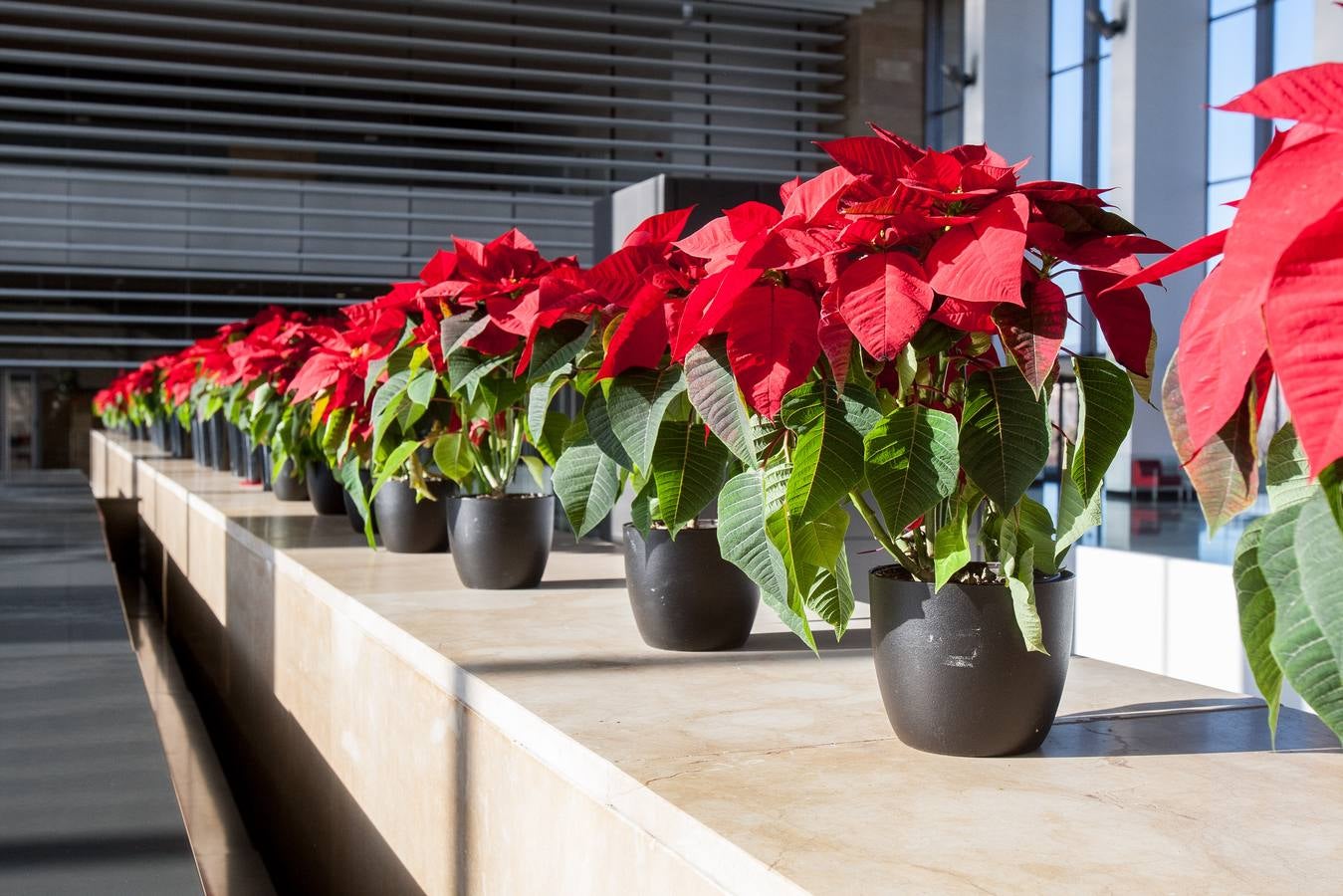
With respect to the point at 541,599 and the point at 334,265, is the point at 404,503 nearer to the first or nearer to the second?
the point at 541,599

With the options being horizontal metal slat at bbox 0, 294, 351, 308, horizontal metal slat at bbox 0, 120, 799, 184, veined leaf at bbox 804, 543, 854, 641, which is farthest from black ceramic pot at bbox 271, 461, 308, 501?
horizontal metal slat at bbox 0, 120, 799, 184

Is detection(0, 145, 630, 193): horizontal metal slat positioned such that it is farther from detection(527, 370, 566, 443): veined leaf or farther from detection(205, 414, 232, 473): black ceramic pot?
detection(527, 370, 566, 443): veined leaf

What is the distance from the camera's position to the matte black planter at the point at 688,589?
1.40 meters

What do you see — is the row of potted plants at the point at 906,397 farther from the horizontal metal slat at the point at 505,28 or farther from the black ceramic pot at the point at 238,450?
the horizontal metal slat at the point at 505,28

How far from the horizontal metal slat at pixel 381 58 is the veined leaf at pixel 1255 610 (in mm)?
13300

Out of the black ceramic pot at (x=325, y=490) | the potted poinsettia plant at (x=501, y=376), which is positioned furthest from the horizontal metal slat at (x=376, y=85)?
the potted poinsettia plant at (x=501, y=376)

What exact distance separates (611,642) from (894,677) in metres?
0.53

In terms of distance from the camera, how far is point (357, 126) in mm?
13211

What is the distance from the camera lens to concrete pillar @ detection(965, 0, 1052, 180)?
13.1 metres

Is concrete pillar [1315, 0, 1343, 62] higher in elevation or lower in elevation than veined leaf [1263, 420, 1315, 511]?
higher

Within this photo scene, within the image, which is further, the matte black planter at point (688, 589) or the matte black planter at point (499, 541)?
the matte black planter at point (499, 541)

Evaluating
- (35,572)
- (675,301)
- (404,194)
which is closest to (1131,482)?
(404,194)

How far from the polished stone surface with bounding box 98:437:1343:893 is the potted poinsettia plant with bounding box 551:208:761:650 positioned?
55 mm

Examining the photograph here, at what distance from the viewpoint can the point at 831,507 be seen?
949 millimetres
